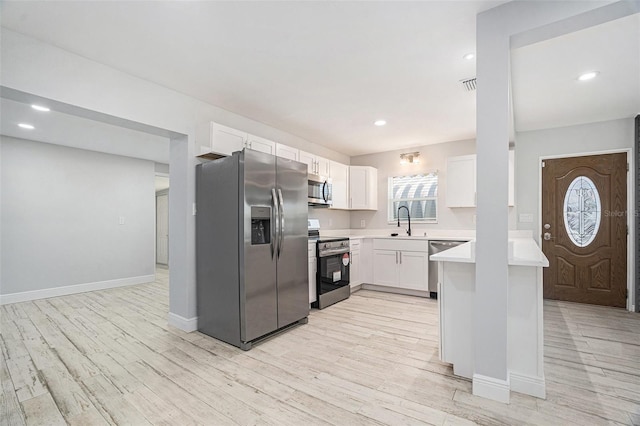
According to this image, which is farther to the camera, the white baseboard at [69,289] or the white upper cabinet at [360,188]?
the white upper cabinet at [360,188]

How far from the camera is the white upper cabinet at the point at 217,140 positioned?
313 centimetres

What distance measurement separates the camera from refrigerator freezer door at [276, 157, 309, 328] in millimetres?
3147

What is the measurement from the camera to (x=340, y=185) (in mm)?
5168

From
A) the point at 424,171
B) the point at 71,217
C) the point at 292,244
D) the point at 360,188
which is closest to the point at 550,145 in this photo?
the point at 424,171

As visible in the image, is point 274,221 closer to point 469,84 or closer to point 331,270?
point 331,270

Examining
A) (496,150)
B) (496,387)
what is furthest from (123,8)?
(496,387)

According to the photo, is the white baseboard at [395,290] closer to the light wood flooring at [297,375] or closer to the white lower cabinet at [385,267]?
the white lower cabinet at [385,267]

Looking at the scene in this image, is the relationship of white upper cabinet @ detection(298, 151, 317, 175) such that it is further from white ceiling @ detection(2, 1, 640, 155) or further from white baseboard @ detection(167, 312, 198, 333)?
white baseboard @ detection(167, 312, 198, 333)

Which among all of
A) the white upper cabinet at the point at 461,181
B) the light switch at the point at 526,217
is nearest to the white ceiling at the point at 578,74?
the white upper cabinet at the point at 461,181

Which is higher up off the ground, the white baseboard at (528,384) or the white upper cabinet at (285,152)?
the white upper cabinet at (285,152)

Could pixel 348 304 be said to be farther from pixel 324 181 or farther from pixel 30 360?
pixel 30 360

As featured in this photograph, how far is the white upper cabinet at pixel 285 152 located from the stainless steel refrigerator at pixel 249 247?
1.82 ft

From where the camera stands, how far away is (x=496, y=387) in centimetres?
191

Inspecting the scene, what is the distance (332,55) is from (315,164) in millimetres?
2133
